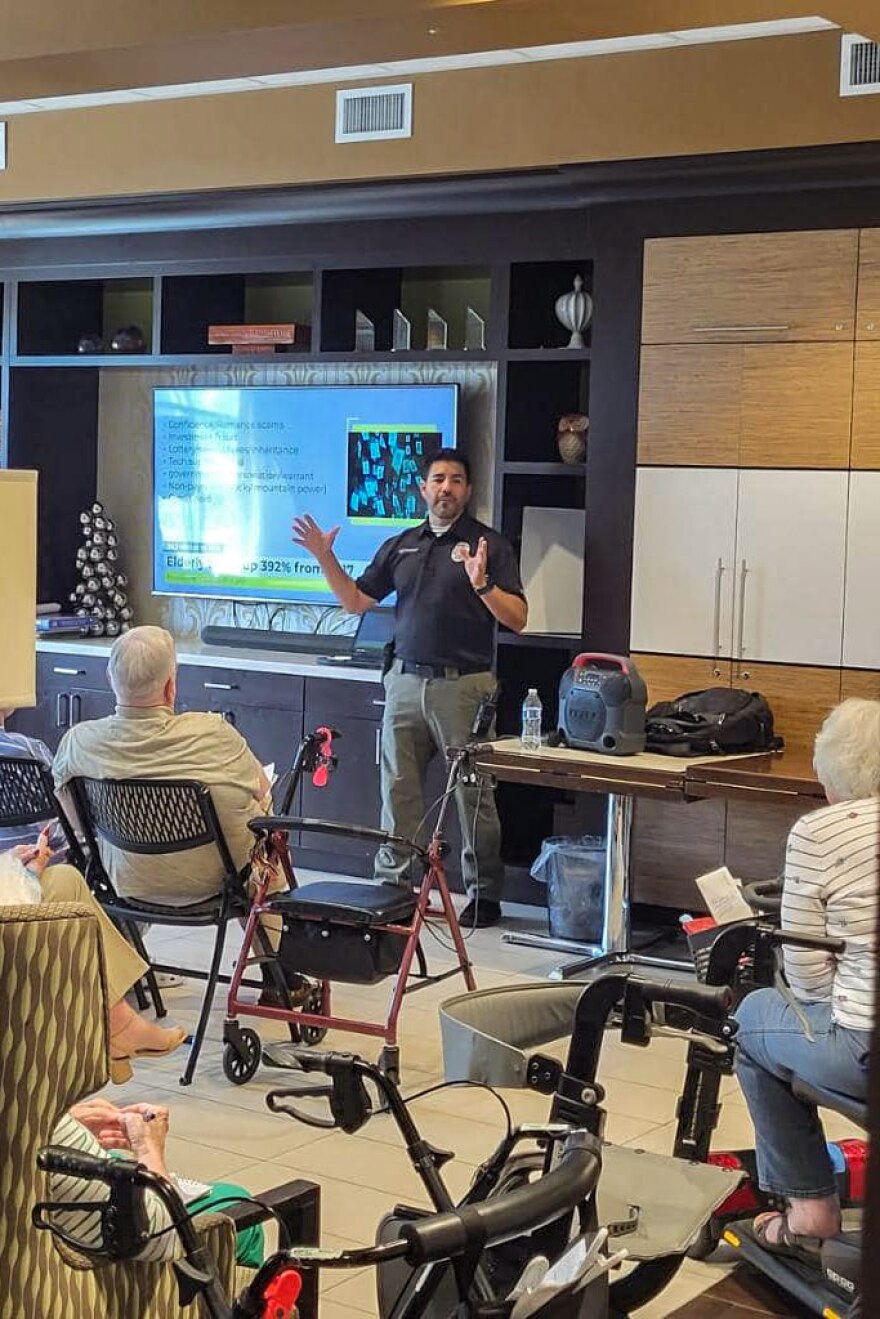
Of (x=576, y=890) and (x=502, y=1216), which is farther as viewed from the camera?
(x=576, y=890)

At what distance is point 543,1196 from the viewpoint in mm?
1817

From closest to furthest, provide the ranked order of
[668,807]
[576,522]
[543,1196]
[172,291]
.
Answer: [543,1196] < [668,807] < [576,522] < [172,291]

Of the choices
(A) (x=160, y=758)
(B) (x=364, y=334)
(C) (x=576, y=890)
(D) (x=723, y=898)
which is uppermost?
(B) (x=364, y=334)

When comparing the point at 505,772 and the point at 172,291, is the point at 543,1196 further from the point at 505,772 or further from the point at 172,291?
the point at 172,291

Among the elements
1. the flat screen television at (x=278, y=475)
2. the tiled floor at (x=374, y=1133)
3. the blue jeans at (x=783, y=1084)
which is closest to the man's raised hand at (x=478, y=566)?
the flat screen television at (x=278, y=475)

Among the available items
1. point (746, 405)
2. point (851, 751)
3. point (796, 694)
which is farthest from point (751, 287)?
point (851, 751)

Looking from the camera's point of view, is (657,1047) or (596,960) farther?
(596,960)

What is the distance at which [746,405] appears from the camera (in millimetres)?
5906

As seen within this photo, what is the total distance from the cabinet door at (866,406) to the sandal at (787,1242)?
2886mm

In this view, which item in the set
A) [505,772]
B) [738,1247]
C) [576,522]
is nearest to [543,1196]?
[738,1247]

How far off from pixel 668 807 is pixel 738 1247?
2809mm

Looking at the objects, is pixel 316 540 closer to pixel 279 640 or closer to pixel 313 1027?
pixel 279 640

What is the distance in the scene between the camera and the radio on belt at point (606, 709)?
17.9ft

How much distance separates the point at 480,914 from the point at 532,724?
94 cm
